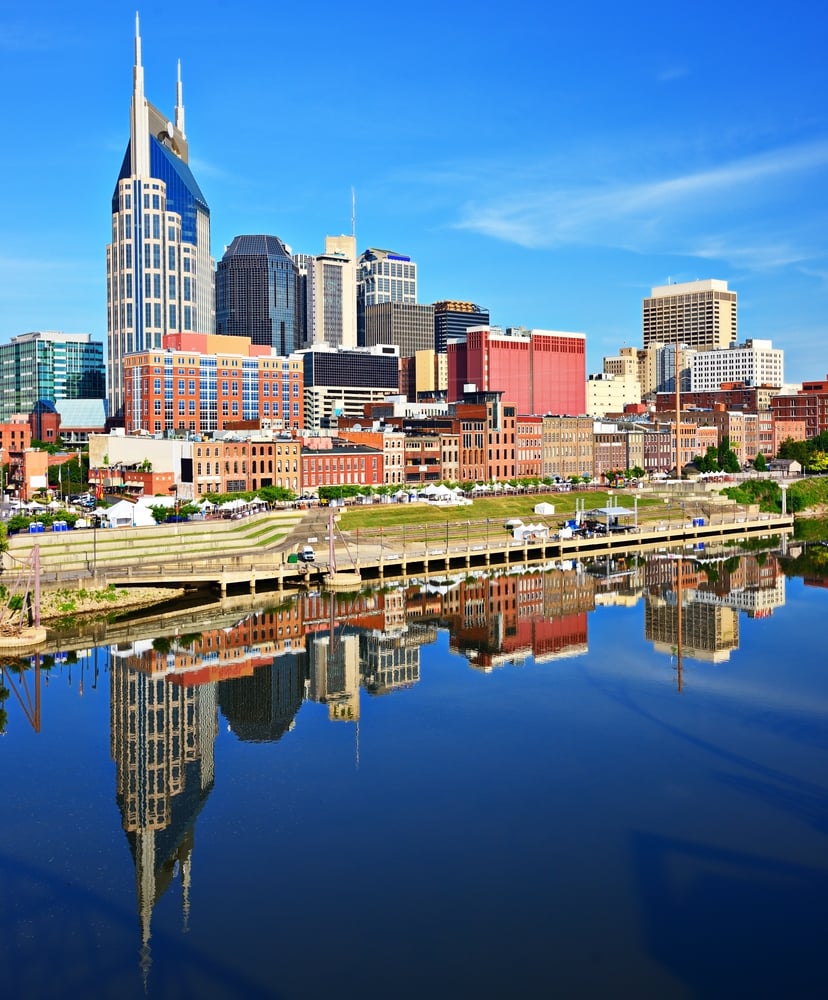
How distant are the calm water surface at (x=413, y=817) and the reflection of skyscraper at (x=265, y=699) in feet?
0.89

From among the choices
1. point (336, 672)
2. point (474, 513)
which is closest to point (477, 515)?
point (474, 513)

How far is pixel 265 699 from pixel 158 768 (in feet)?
41.4

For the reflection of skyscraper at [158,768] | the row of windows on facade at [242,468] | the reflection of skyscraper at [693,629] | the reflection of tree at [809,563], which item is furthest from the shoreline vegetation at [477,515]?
the reflection of skyscraper at [693,629]

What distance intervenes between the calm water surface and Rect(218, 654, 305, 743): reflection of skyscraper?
→ 0.27 metres

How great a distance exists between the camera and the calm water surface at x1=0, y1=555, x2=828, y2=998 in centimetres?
3638

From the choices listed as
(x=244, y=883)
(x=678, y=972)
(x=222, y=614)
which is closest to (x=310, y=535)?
(x=222, y=614)

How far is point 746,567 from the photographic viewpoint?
Result: 404ft

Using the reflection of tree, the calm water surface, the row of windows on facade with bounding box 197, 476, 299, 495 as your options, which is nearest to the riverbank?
the calm water surface

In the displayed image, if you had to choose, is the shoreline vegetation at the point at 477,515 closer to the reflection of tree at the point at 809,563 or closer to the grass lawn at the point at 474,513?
the grass lawn at the point at 474,513

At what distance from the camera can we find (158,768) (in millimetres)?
54656

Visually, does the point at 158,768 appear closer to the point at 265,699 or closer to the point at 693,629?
the point at 265,699

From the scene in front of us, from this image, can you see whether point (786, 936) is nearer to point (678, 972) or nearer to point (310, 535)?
point (678, 972)

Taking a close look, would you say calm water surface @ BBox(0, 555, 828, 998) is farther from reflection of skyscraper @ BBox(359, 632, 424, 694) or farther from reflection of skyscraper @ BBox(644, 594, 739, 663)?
reflection of skyscraper @ BBox(644, 594, 739, 663)

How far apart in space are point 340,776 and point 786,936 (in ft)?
72.1
